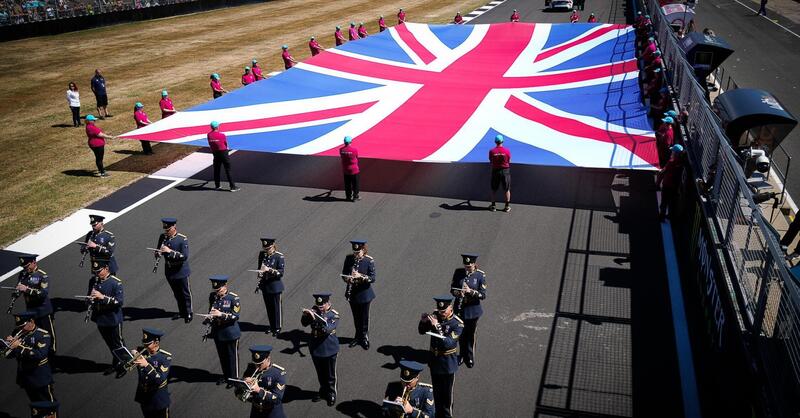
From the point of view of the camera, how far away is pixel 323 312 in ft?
28.2

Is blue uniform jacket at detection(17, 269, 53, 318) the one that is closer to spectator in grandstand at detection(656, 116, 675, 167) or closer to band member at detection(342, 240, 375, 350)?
band member at detection(342, 240, 375, 350)

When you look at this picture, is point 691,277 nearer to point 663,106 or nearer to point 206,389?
point 663,106

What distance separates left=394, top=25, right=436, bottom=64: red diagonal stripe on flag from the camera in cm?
2234

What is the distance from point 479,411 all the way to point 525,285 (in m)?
3.46

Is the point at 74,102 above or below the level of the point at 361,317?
above

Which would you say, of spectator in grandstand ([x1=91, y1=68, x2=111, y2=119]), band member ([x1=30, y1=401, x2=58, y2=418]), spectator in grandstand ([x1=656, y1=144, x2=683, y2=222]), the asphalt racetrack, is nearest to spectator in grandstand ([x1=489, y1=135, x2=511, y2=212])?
the asphalt racetrack

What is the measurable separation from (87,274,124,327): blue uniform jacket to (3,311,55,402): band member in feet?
3.13

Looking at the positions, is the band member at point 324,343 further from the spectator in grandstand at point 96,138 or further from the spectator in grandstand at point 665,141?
the spectator in grandstand at point 96,138

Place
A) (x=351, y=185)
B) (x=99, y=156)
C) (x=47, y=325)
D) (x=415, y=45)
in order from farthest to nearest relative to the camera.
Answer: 1. (x=415, y=45)
2. (x=99, y=156)
3. (x=351, y=185)
4. (x=47, y=325)

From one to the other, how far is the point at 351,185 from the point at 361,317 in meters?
6.01

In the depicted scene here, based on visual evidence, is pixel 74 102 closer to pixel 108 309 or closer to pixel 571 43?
pixel 108 309

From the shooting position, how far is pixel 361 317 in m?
9.76

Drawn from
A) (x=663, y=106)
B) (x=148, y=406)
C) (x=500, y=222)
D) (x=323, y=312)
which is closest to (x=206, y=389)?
(x=148, y=406)

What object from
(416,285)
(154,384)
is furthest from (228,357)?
(416,285)
